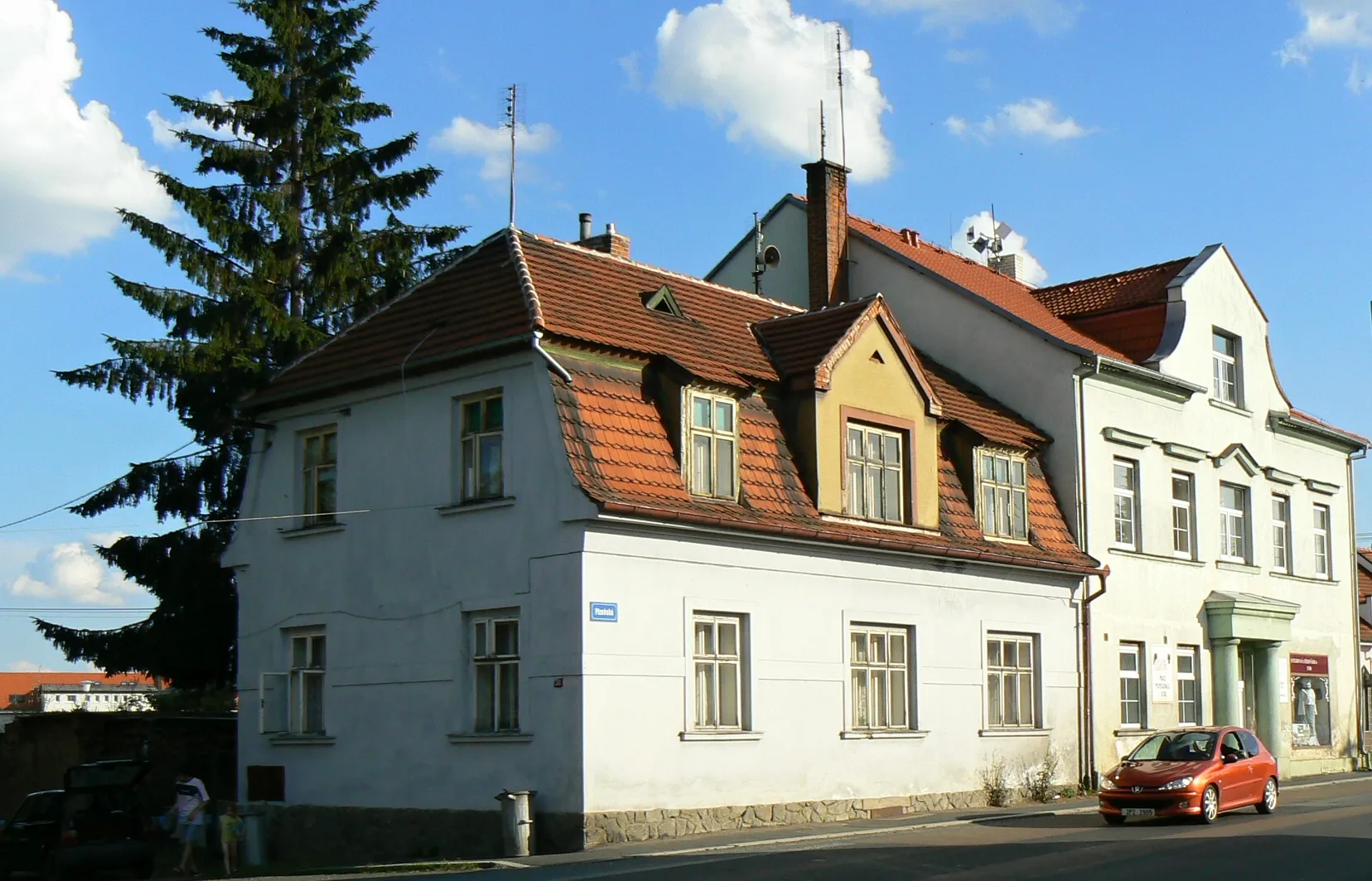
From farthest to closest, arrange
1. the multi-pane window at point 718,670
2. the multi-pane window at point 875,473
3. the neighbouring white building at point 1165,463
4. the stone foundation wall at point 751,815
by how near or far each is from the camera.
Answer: the neighbouring white building at point 1165,463, the multi-pane window at point 875,473, the multi-pane window at point 718,670, the stone foundation wall at point 751,815

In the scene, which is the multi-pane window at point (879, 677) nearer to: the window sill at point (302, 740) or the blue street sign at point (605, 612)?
the blue street sign at point (605, 612)

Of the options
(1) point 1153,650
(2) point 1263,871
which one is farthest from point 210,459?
(2) point 1263,871

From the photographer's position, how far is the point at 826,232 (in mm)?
31781

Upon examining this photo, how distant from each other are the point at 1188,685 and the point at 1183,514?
3.47m

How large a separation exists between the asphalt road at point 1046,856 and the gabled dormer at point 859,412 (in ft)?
16.9

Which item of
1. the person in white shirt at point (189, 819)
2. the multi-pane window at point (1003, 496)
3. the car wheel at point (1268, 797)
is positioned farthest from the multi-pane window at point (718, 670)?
the car wheel at point (1268, 797)

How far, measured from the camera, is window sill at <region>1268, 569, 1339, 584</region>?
35.0m

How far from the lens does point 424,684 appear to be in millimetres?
21469

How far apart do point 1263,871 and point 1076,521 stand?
43.8ft

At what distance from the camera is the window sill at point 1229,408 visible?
109ft

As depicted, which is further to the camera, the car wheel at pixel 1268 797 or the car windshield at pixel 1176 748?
the car wheel at pixel 1268 797

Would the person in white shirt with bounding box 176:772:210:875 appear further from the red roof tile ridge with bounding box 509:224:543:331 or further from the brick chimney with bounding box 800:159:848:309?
the brick chimney with bounding box 800:159:848:309

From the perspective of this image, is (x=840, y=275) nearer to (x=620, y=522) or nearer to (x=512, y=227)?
(x=512, y=227)

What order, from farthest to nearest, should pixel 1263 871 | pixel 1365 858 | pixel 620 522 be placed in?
pixel 620 522 < pixel 1365 858 < pixel 1263 871
